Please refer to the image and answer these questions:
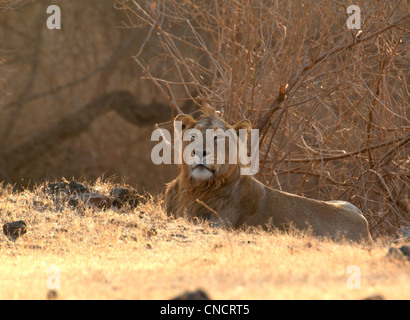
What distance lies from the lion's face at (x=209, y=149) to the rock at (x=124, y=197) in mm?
1677

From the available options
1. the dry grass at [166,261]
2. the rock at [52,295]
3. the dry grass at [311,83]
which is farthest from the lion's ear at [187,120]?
the rock at [52,295]

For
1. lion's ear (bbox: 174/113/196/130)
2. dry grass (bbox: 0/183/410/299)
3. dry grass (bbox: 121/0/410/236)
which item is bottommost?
dry grass (bbox: 0/183/410/299)

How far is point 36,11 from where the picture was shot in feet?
52.0

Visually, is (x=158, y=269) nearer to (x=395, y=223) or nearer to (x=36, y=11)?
(x=395, y=223)

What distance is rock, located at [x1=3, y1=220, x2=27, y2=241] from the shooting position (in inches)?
239

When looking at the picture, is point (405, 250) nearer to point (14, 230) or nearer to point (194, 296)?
point (194, 296)

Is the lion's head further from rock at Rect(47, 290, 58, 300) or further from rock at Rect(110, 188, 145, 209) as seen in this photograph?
rock at Rect(47, 290, 58, 300)

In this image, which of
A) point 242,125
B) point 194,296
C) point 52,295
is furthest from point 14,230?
point 194,296

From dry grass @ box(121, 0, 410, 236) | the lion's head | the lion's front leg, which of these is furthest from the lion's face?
dry grass @ box(121, 0, 410, 236)

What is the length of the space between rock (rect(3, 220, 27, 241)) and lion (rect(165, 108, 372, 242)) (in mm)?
1746

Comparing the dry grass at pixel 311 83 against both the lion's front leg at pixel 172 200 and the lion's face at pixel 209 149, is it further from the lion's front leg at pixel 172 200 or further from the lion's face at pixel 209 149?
the lion's face at pixel 209 149

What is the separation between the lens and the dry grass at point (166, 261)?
325 cm

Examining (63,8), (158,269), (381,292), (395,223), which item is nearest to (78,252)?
(158,269)
